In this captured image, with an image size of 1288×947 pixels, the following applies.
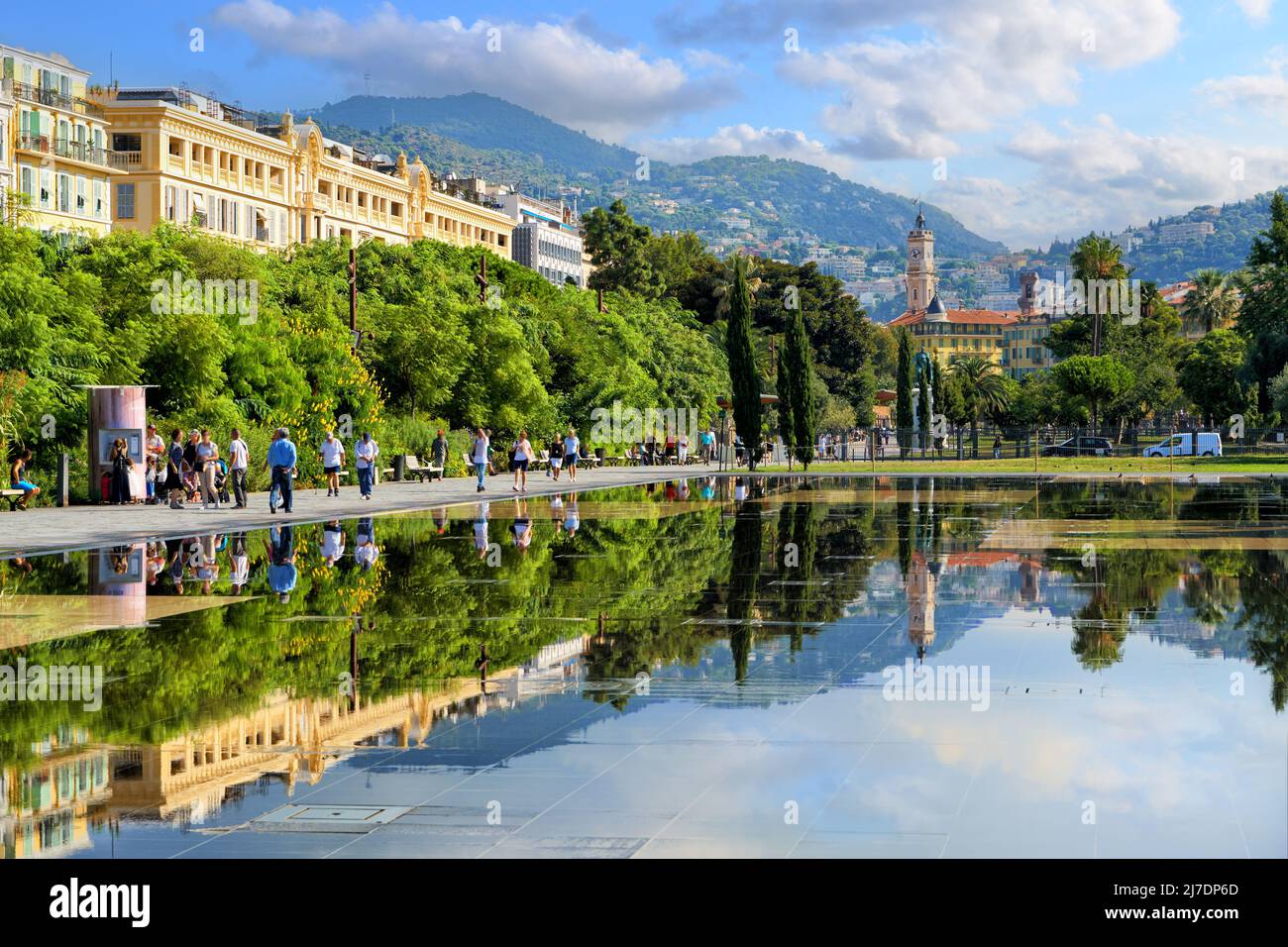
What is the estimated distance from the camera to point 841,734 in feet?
30.0

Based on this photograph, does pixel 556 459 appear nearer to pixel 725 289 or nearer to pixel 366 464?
pixel 366 464

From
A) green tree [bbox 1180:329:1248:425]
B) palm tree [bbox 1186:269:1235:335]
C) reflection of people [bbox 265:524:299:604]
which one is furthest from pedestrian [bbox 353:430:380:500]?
palm tree [bbox 1186:269:1235:335]

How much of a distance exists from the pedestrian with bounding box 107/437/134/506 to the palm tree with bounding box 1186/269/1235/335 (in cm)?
10925

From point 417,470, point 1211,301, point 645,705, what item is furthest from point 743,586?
point 1211,301

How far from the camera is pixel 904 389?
3103 inches

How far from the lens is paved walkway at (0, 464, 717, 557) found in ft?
77.9

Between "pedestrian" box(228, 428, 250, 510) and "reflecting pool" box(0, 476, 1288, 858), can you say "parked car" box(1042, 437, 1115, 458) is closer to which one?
"pedestrian" box(228, 428, 250, 510)

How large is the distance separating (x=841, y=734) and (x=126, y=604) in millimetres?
9067

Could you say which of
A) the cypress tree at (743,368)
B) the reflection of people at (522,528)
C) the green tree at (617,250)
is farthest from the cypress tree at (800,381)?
the green tree at (617,250)

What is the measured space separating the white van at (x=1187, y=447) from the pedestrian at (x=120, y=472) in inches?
2028

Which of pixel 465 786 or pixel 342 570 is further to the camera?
pixel 342 570
